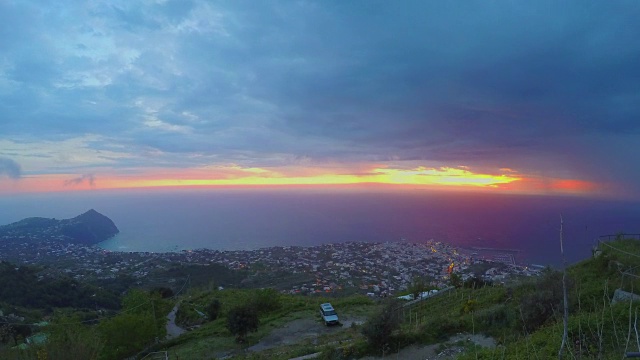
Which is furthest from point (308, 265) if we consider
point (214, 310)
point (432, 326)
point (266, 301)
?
point (432, 326)

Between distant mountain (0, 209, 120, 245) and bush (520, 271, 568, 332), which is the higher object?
bush (520, 271, 568, 332)

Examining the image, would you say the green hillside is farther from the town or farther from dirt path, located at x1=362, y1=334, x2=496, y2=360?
the town

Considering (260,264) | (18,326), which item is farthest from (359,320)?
(260,264)

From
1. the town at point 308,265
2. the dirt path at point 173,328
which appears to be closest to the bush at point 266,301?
the dirt path at point 173,328

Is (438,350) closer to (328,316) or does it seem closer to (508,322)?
(508,322)

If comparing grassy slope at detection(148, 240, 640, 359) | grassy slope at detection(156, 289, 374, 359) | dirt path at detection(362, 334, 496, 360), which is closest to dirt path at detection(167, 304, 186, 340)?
grassy slope at detection(156, 289, 374, 359)

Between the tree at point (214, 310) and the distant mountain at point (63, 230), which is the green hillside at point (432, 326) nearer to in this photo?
Answer: the tree at point (214, 310)
